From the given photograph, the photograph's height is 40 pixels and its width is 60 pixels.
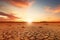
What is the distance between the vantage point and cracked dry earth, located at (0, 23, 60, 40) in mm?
1809

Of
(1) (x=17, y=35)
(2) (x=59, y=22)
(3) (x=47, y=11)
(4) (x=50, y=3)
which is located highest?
(4) (x=50, y=3)

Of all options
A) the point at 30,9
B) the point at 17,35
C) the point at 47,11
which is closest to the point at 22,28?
the point at 17,35

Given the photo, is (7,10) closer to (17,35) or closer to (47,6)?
(17,35)

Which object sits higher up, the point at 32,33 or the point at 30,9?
the point at 30,9

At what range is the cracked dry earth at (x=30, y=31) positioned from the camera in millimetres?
1809

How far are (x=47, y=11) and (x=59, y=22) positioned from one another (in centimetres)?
24

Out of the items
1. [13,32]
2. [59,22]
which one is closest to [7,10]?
[13,32]

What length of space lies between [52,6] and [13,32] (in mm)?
688

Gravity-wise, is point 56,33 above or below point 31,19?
below

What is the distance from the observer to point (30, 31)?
1851 mm

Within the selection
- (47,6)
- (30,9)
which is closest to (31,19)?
(30,9)

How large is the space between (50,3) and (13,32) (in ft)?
2.27

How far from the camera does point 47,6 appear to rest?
73.5 inches

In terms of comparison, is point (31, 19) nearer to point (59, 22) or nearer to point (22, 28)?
point (22, 28)
